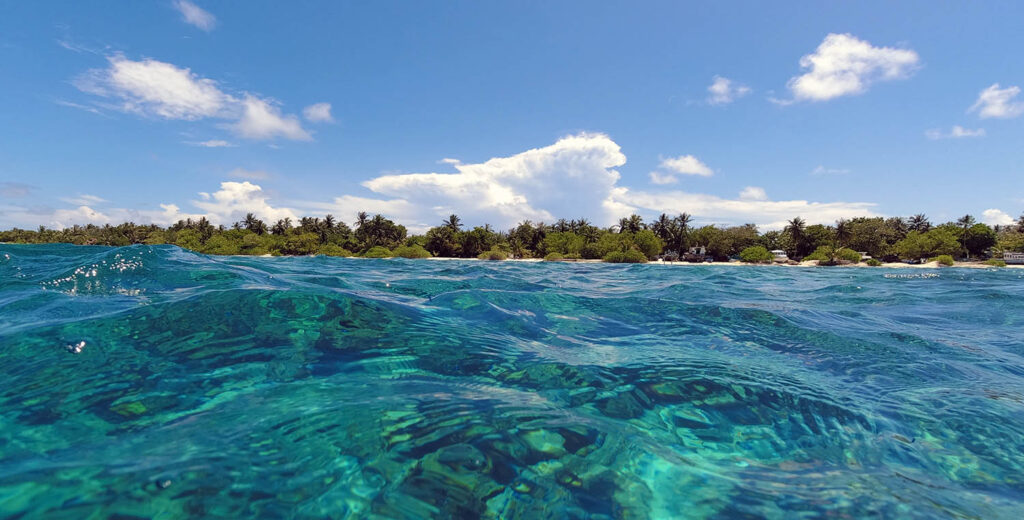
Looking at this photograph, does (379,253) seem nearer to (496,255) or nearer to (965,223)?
(496,255)

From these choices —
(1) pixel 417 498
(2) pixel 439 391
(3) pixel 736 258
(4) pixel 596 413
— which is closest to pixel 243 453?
(1) pixel 417 498

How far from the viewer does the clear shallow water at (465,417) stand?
1.73 metres

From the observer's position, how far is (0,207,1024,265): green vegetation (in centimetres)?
5756

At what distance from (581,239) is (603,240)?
364 centimetres

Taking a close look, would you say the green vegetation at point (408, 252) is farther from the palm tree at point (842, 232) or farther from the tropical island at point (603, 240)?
the palm tree at point (842, 232)

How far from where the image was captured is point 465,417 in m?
2.39

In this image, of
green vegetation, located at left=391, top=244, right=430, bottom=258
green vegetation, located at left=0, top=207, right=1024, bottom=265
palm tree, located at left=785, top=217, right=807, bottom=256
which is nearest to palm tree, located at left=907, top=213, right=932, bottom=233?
green vegetation, located at left=0, top=207, right=1024, bottom=265

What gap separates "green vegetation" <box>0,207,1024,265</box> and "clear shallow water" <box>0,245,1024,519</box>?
5087cm

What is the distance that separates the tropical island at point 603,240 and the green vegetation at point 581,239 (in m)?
0.16

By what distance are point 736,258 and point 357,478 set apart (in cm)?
7440

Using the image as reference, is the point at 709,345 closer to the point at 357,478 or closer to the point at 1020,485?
the point at 1020,485

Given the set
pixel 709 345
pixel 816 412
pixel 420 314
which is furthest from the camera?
pixel 420 314

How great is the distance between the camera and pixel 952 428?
108 inches

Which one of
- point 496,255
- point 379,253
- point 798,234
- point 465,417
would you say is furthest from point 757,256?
point 465,417
